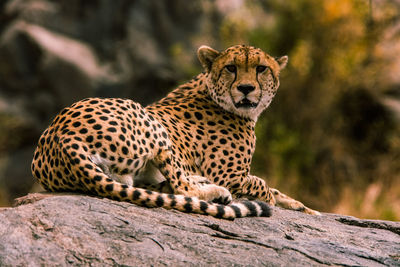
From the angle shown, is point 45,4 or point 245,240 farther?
point 45,4

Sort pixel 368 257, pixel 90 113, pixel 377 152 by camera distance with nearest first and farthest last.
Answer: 1. pixel 368 257
2. pixel 90 113
3. pixel 377 152

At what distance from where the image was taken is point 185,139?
5.58 meters

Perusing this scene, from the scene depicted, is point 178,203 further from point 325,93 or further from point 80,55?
point 325,93

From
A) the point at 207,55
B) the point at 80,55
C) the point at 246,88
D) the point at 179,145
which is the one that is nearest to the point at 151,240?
the point at 179,145

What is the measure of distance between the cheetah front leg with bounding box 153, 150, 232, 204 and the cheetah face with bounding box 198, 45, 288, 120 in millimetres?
1093

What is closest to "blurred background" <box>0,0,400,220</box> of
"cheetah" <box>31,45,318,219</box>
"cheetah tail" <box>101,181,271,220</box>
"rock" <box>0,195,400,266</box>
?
"cheetah" <box>31,45,318,219</box>

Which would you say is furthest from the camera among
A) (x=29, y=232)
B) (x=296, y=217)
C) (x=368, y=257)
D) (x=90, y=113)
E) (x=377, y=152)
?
(x=377, y=152)

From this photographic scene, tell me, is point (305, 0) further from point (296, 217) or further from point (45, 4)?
point (296, 217)

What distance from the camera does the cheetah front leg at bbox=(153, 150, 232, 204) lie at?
4.88m

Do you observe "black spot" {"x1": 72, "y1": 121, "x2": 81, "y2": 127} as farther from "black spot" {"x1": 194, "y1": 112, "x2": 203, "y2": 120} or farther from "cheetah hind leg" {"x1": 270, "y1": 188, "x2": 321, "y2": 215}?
"cheetah hind leg" {"x1": 270, "y1": 188, "x2": 321, "y2": 215}

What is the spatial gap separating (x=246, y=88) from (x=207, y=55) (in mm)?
694

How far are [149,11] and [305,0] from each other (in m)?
4.13

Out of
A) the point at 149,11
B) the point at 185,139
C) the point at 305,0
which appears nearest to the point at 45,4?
the point at 149,11

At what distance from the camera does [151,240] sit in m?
3.91
